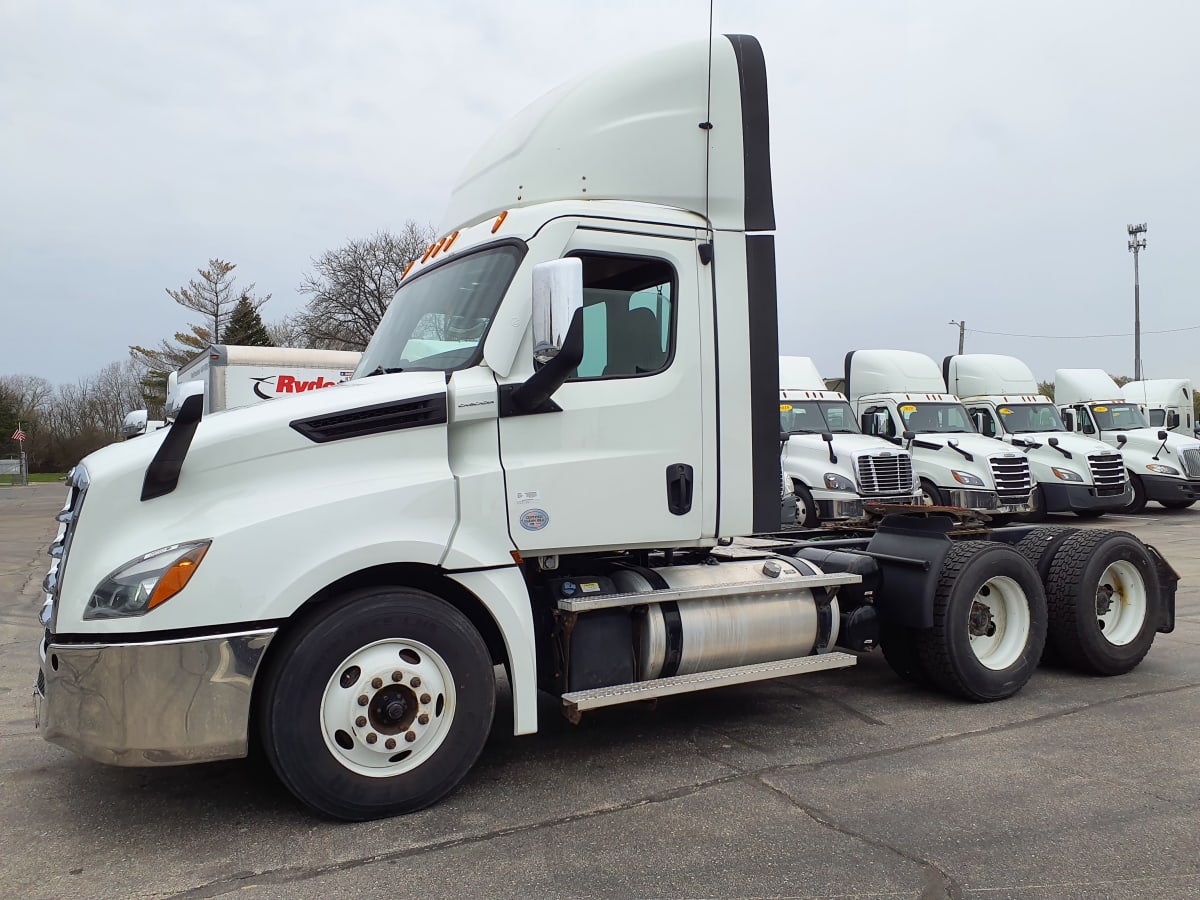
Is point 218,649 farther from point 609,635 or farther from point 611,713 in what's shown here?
point 611,713

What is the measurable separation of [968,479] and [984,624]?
11161mm

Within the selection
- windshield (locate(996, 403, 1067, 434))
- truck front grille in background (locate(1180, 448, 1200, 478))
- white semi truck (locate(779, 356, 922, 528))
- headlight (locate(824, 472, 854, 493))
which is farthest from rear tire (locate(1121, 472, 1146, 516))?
headlight (locate(824, 472, 854, 493))

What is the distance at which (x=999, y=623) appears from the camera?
6.11 m

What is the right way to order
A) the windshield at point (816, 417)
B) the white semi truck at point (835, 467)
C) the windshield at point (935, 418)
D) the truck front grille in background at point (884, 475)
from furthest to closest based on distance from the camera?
the windshield at point (935, 418) < the windshield at point (816, 417) < the truck front grille in background at point (884, 475) < the white semi truck at point (835, 467)

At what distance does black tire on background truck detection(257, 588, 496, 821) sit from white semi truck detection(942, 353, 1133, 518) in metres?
16.2

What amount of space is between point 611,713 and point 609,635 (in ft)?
4.24

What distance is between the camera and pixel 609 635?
4699mm

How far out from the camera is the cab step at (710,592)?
4.55 m

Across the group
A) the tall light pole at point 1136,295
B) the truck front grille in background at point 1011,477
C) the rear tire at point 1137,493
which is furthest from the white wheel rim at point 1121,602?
the tall light pole at point 1136,295

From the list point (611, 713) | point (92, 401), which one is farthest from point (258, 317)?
point (611, 713)

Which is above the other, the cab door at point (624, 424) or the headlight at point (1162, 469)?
the cab door at point (624, 424)

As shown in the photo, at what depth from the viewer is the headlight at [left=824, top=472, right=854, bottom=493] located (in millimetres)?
14969

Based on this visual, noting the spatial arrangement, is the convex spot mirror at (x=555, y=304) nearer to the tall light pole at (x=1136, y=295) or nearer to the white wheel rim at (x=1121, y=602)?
the white wheel rim at (x=1121, y=602)

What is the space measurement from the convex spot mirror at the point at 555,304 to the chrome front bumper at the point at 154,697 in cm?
166
